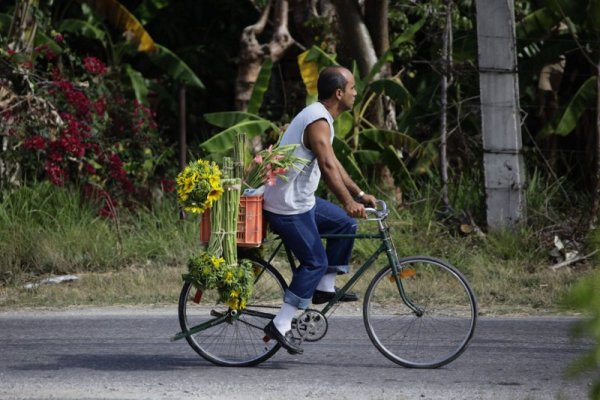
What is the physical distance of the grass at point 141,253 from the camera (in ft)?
30.4

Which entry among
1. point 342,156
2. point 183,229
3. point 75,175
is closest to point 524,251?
point 342,156

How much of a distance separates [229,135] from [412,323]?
241 inches

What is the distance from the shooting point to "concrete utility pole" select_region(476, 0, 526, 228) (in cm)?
1086

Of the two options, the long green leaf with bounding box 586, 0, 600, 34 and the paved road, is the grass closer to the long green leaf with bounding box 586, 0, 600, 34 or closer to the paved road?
the paved road

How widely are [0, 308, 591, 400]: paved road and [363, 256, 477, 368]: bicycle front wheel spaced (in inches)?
4.4

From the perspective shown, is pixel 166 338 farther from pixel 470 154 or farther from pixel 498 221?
pixel 470 154

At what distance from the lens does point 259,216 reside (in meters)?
6.22

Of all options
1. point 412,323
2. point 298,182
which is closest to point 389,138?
point 412,323

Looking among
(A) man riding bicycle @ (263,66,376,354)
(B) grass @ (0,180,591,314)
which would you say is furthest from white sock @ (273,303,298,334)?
(B) grass @ (0,180,591,314)

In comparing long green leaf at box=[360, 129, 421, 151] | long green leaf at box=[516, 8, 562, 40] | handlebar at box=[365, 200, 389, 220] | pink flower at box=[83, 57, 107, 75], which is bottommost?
handlebar at box=[365, 200, 389, 220]

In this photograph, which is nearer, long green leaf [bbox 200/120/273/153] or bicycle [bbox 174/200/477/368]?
bicycle [bbox 174/200/477/368]

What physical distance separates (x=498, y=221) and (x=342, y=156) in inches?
81.7

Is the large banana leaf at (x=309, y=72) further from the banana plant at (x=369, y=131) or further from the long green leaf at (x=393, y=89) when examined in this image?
the long green leaf at (x=393, y=89)

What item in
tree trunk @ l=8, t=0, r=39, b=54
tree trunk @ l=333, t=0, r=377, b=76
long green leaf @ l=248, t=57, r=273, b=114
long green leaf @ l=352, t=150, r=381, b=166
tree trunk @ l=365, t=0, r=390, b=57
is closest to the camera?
long green leaf @ l=352, t=150, r=381, b=166
